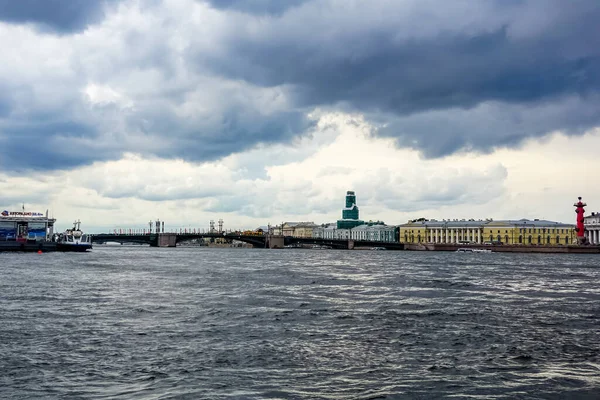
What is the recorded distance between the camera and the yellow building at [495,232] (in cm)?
14025

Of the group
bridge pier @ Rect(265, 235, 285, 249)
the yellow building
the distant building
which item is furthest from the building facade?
the distant building

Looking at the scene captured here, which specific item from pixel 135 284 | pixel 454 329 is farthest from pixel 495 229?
pixel 454 329

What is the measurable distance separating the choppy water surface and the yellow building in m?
121

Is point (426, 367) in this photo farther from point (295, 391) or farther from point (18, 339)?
point (18, 339)

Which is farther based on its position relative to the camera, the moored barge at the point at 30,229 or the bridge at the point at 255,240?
the bridge at the point at 255,240

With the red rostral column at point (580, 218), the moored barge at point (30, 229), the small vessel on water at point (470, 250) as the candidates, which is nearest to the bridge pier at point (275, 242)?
the small vessel on water at point (470, 250)

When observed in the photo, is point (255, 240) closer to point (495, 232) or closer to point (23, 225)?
point (23, 225)

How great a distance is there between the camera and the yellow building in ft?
460

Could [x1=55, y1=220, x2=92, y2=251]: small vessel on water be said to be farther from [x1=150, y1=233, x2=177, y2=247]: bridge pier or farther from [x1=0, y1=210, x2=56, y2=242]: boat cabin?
[x1=150, y1=233, x2=177, y2=247]: bridge pier

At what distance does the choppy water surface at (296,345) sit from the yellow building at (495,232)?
398ft

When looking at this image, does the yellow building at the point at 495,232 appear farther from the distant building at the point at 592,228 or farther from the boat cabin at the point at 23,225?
the boat cabin at the point at 23,225

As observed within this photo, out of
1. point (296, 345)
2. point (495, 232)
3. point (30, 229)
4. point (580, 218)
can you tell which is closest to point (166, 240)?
point (30, 229)

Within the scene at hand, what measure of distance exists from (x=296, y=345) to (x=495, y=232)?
13863 centimetres

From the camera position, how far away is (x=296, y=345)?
14.2 m
